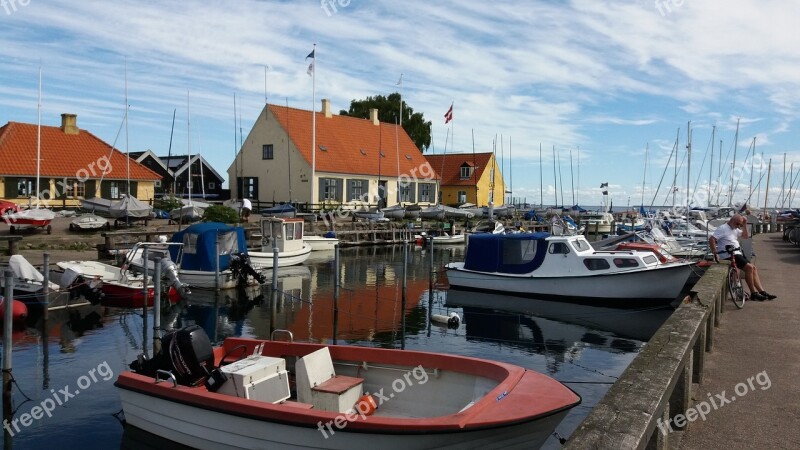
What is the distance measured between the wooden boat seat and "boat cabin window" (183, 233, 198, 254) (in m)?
17.0

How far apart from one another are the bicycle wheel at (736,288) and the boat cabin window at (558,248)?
1013 centimetres

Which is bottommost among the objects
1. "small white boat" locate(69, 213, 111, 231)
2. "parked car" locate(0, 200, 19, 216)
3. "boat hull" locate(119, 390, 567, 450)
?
"boat hull" locate(119, 390, 567, 450)

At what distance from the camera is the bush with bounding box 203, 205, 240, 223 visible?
127ft

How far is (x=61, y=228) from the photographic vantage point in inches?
1404

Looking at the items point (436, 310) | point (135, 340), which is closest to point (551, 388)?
point (135, 340)

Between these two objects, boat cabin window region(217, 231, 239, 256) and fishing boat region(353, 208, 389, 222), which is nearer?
boat cabin window region(217, 231, 239, 256)

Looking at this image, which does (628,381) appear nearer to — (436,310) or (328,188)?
(436,310)

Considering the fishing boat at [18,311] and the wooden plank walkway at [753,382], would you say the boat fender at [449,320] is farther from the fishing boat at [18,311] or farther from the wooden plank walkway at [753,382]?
the fishing boat at [18,311]

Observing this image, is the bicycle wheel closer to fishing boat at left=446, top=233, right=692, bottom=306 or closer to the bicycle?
the bicycle

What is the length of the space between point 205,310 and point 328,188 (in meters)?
35.4

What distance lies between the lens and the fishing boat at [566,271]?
21906mm

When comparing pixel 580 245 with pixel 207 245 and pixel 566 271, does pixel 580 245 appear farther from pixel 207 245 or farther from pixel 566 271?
pixel 207 245

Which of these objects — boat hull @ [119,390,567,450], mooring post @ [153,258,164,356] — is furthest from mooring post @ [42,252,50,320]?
boat hull @ [119,390,567,450]

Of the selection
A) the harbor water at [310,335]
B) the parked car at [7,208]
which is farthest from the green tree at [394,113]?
the harbor water at [310,335]
